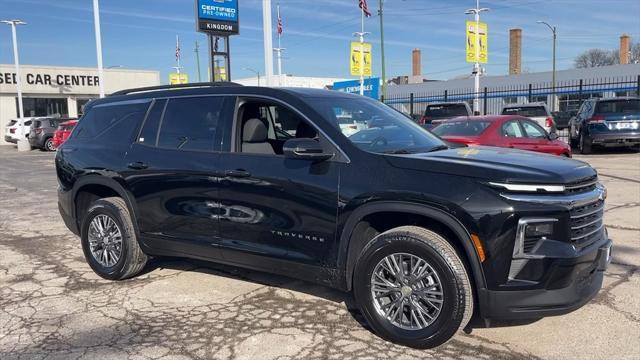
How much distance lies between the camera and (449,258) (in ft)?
11.9

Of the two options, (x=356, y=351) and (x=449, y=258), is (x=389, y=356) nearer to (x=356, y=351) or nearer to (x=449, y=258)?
(x=356, y=351)

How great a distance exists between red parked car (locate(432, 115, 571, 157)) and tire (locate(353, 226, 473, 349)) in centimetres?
707

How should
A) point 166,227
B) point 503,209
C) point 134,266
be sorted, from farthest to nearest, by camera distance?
point 134,266 < point 166,227 < point 503,209

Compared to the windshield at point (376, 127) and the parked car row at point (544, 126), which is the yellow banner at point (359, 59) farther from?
the windshield at point (376, 127)

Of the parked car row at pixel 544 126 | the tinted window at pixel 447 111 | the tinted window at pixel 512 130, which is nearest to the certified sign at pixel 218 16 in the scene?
the parked car row at pixel 544 126

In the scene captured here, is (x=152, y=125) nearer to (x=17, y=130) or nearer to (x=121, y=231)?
(x=121, y=231)

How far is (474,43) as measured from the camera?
27.5m

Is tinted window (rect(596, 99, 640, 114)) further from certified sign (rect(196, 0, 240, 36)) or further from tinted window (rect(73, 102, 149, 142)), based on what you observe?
tinted window (rect(73, 102, 149, 142))

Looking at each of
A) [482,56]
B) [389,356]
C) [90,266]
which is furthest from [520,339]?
[482,56]

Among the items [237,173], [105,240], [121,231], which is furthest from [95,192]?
[237,173]

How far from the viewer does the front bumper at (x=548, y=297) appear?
347cm

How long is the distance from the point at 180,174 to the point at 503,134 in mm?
7632

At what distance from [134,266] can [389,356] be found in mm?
2916

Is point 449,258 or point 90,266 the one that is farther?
point 90,266
